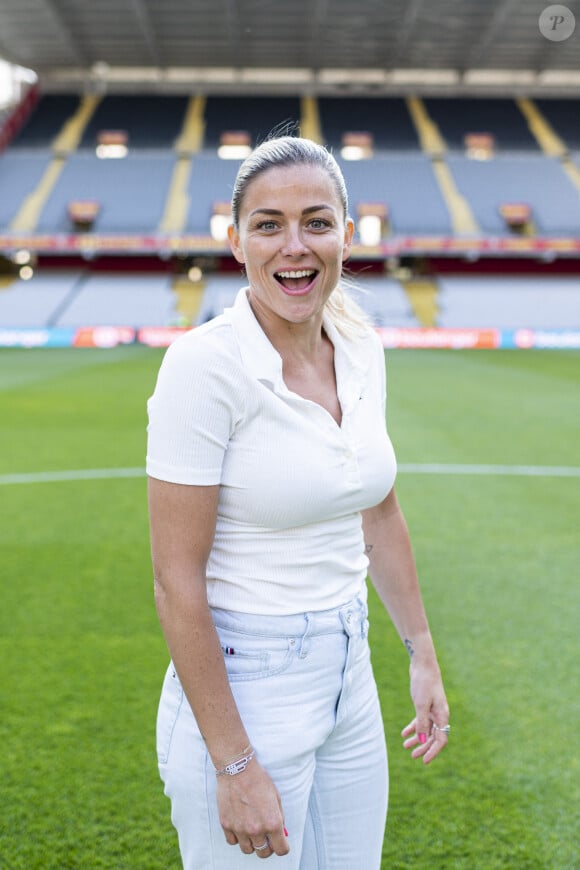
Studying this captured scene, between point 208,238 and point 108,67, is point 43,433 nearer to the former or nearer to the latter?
point 208,238

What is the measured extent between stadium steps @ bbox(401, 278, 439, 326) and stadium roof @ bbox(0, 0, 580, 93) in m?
10.2

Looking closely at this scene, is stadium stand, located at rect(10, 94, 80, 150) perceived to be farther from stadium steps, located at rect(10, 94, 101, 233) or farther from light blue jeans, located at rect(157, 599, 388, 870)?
light blue jeans, located at rect(157, 599, 388, 870)

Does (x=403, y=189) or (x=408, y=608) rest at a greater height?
(x=403, y=189)

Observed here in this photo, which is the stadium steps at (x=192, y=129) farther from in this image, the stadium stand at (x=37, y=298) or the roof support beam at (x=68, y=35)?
the stadium stand at (x=37, y=298)

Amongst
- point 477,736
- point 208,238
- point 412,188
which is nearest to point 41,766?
point 477,736

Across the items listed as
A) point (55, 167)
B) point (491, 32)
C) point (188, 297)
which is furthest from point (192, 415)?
point (55, 167)

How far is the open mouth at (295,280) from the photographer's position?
1862 mm

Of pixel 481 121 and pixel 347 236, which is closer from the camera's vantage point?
pixel 347 236

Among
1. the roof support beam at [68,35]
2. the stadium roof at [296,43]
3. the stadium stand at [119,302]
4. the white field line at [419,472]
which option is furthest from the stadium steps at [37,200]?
the white field line at [419,472]

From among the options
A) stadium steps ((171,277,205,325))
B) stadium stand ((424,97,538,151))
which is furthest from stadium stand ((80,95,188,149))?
stadium stand ((424,97,538,151))

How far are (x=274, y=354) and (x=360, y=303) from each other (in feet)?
3.35

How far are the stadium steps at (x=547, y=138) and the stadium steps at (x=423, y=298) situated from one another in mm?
8414

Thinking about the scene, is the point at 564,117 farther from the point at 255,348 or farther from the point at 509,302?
the point at 255,348

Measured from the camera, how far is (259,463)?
172 centimetres
